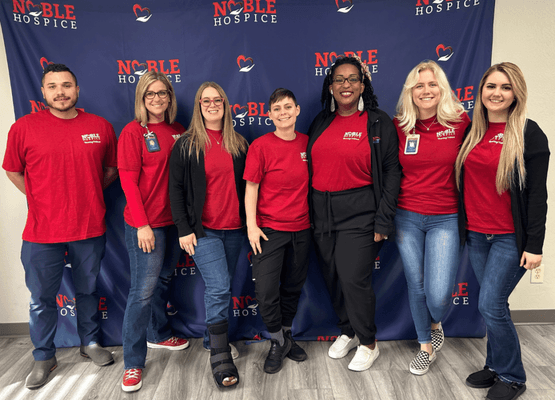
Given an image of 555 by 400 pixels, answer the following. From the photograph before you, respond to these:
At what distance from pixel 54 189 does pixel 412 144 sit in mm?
2043

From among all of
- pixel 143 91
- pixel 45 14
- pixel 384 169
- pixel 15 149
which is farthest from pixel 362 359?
pixel 45 14

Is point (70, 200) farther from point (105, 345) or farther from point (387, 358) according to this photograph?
point (387, 358)

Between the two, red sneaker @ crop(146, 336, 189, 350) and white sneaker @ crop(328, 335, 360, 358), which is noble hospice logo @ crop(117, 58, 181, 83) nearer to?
red sneaker @ crop(146, 336, 189, 350)

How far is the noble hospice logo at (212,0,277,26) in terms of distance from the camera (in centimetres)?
234

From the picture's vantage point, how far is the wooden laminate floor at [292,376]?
1.92 meters

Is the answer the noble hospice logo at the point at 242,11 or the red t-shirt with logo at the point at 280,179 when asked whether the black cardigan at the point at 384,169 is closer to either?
the red t-shirt with logo at the point at 280,179

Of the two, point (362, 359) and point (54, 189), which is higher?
point (54, 189)

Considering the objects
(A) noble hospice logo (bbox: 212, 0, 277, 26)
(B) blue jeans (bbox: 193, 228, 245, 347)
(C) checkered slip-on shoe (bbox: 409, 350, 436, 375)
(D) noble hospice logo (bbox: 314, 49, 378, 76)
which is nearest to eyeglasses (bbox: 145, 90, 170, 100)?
(A) noble hospice logo (bbox: 212, 0, 277, 26)

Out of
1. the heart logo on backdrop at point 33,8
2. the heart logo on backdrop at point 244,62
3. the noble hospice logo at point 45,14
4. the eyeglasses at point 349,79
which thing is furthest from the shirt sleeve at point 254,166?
the heart logo on backdrop at point 33,8

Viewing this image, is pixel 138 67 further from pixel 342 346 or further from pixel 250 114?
pixel 342 346

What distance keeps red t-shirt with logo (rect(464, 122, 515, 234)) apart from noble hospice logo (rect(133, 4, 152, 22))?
218cm

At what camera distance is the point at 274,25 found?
→ 2369mm

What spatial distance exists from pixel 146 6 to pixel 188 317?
7.12 feet

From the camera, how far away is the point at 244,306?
255 centimetres
